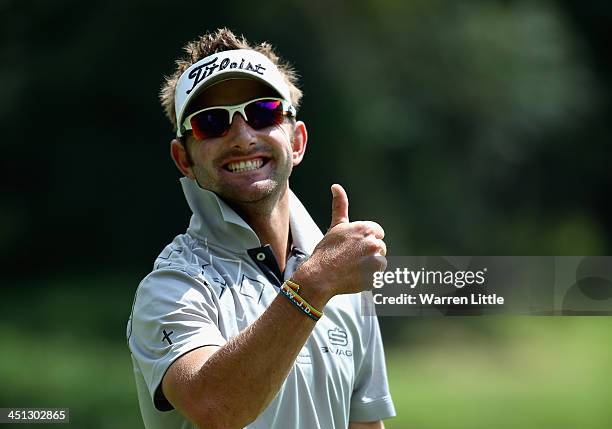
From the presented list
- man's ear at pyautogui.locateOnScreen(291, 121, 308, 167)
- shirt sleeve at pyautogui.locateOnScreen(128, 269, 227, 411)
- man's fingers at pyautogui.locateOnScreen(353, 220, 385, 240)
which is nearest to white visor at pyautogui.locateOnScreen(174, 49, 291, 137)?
man's ear at pyautogui.locateOnScreen(291, 121, 308, 167)

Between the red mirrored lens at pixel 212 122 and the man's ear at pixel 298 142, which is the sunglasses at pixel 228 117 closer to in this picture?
the red mirrored lens at pixel 212 122

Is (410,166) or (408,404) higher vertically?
(410,166)

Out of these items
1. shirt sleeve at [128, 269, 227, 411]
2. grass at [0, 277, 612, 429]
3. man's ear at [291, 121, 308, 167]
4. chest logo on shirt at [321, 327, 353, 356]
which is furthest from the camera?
grass at [0, 277, 612, 429]

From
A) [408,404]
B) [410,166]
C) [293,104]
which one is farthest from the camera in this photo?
[410,166]

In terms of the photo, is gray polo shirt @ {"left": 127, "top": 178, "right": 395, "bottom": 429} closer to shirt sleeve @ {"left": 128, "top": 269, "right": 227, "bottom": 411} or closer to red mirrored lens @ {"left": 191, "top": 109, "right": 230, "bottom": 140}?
shirt sleeve @ {"left": 128, "top": 269, "right": 227, "bottom": 411}

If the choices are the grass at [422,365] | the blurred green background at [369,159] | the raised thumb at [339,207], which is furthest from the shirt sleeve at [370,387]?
the blurred green background at [369,159]

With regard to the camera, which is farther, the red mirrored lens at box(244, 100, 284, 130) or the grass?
the grass

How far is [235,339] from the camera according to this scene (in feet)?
5.72

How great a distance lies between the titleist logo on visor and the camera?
2.22 m

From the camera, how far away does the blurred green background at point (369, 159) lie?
7.28 meters

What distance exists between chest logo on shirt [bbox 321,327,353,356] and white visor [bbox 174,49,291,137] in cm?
54

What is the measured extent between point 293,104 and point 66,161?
6.05 metres

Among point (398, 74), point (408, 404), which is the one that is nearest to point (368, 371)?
point (408, 404)

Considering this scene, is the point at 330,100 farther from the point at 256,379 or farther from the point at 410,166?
the point at 256,379
